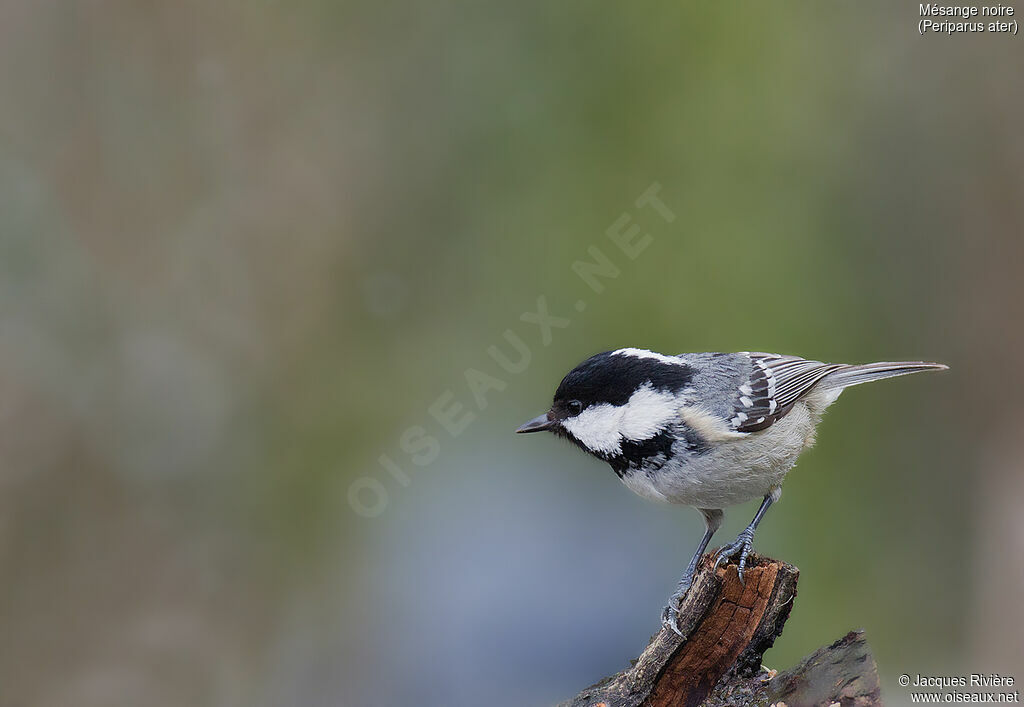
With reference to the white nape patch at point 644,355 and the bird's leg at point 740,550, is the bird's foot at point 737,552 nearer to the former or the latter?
the bird's leg at point 740,550

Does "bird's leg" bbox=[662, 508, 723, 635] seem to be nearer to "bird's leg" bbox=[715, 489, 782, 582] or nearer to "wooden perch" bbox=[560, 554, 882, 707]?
"wooden perch" bbox=[560, 554, 882, 707]

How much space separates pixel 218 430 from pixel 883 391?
2666mm

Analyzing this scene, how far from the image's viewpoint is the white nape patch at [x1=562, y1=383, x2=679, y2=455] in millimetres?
2043

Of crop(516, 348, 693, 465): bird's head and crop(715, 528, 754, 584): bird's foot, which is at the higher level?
crop(516, 348, 693, 465): bird's head

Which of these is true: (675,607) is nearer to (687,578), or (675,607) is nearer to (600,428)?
(687,578)

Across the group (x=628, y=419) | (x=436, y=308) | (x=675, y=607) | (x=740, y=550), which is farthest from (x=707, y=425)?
(x=436, y=308)

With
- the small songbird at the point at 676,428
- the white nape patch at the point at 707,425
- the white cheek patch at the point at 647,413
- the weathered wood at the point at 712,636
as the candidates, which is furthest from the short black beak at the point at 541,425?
the weathered wood at the point at 712,636

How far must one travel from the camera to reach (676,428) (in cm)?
204

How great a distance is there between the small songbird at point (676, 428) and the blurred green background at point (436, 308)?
938 millimetres

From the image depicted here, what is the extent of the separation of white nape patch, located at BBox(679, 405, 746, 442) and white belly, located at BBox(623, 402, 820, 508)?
2cm

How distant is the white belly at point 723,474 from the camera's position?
6.66 feet

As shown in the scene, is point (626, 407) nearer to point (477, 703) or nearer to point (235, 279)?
point (477, 703)

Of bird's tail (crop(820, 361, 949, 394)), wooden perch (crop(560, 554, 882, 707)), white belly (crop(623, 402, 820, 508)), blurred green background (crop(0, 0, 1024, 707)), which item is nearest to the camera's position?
wooden perch (crop(560, 554, 882, 707))

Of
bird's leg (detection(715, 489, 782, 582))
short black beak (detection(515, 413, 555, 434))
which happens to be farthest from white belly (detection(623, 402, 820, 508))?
short black beak (detection(515, 413, 555, 434))
